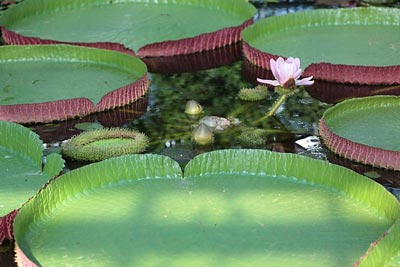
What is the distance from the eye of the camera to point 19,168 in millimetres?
3492

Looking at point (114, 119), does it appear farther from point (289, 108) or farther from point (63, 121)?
point (289, 108)

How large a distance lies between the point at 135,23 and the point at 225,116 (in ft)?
4.85

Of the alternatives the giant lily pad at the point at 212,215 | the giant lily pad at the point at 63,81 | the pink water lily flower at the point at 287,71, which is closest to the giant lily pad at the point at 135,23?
the giant lily pad at the point at 63,81

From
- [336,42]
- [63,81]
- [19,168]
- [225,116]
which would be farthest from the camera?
[336,42]

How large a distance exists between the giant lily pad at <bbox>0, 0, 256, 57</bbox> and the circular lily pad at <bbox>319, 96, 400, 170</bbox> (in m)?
1.36

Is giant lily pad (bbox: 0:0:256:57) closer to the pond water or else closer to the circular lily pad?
the pond water

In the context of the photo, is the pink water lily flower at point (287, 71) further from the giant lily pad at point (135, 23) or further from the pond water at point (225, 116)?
the giant lily pad at point (135, 23)

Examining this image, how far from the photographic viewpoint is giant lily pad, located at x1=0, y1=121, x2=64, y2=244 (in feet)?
10.4

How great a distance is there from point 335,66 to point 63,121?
1354mm

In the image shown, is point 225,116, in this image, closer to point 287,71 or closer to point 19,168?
point 287,71

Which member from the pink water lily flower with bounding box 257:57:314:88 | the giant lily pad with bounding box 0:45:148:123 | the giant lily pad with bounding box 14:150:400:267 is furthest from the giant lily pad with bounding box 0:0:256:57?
the giant lily pad with bounding box 14:150:400:267

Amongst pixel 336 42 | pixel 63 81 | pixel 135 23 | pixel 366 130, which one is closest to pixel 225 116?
pixel 366 130

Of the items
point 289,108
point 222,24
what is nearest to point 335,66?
point 289,108

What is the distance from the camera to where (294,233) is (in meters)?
2.88
